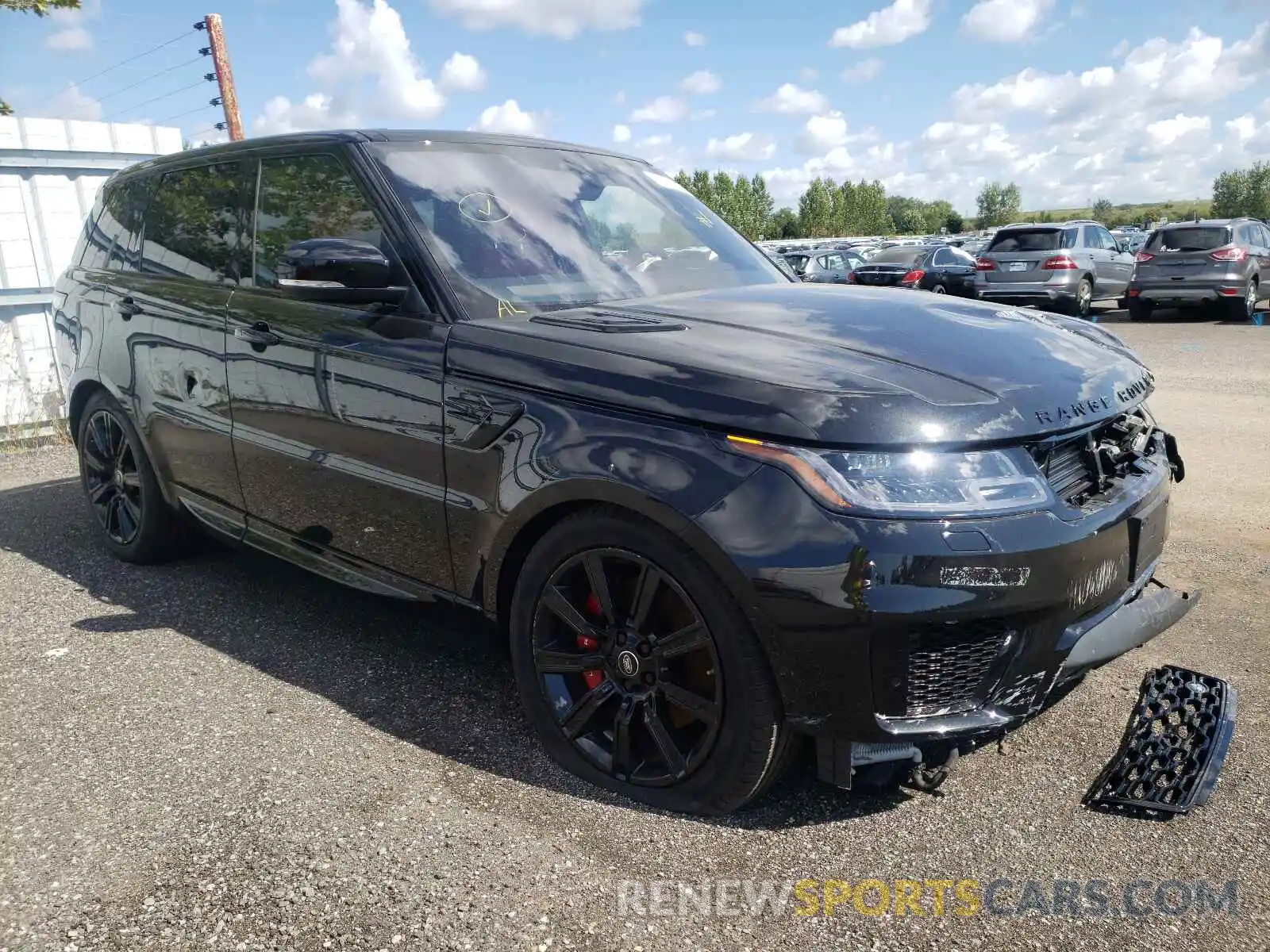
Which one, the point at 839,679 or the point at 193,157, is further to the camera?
the point at 193,157

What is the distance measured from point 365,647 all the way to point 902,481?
7.74 ft

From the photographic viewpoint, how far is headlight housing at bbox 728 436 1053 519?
2.33 metres

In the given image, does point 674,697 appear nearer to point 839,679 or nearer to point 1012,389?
point 839,679

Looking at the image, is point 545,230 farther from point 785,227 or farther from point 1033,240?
point 785,227

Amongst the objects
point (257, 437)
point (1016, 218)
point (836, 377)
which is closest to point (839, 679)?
point (836, 377)

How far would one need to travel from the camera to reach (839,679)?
2381mm

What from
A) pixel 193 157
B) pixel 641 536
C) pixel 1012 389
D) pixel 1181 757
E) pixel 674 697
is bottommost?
pixel 1181 757

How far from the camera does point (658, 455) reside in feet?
8.25

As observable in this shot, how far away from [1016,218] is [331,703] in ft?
526

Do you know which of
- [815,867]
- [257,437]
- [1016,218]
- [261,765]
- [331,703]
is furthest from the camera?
[1016,218]

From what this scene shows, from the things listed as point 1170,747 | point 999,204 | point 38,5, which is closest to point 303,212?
point 1170,747

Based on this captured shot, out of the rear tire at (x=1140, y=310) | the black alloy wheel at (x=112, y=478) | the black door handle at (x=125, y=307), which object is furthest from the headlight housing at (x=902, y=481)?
the rear tire at (x=1140, y=310)

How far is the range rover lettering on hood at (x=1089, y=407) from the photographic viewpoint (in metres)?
2.56

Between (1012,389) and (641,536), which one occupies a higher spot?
(1012,389)
